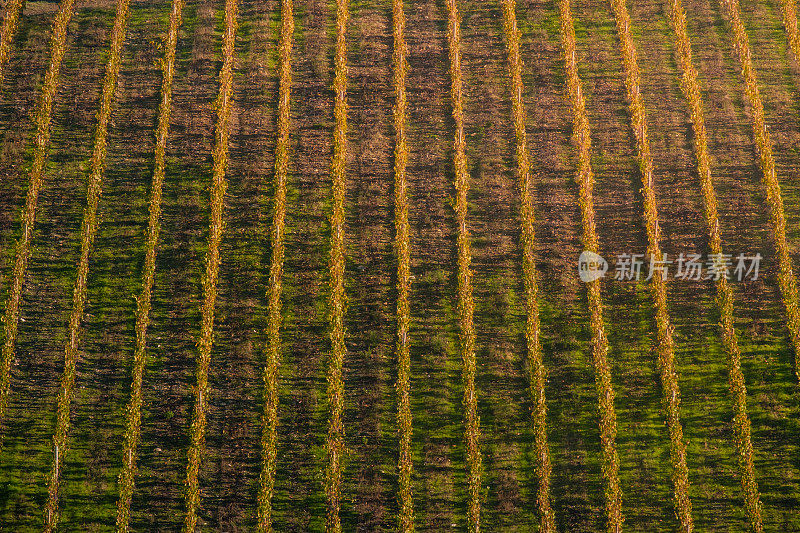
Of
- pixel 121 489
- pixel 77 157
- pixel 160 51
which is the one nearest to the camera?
pixel 121 489

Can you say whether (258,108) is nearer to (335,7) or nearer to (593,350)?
(335,7)

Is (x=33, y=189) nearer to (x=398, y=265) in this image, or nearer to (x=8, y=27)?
(x=8, y=27)

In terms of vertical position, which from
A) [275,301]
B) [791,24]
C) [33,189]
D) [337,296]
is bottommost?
[275,301]

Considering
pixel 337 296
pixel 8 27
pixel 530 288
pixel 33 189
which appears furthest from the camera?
pixel 8 27

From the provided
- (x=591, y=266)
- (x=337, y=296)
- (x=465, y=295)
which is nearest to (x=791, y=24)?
(x=591, y=266)

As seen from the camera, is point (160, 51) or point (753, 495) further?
point (160, 51)

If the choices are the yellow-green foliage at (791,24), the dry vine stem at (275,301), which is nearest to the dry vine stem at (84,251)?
the dry vine stem at (275,301)

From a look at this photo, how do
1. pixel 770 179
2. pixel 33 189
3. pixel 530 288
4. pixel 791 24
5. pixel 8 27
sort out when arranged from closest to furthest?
pixel 530 288 < pixel 33 189 < pixel 770 179 < pixel 8 27 < pixel 791 24

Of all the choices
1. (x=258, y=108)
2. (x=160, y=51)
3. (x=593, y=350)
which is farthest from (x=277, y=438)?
(x=160, y=51)
